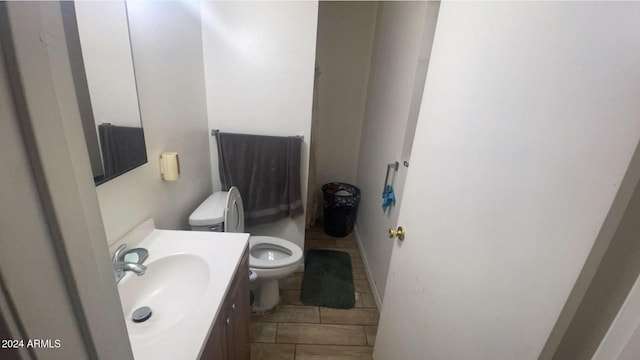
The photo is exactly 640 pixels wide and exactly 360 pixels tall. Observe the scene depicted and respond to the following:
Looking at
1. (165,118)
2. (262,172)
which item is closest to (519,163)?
(165,118)

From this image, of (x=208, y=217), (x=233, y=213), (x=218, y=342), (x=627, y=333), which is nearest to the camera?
(x=627, y=333)

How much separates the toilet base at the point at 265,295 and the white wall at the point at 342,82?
146 cm

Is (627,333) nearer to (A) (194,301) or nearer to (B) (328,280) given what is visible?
(A) (194,301)

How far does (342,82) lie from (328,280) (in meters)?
1.90

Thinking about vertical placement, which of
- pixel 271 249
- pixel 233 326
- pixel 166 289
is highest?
pixel 166 289

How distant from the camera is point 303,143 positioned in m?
1.91

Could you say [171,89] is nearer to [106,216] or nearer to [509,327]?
[106,216]

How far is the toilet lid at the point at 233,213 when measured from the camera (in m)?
1.51

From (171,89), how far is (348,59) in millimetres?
1847

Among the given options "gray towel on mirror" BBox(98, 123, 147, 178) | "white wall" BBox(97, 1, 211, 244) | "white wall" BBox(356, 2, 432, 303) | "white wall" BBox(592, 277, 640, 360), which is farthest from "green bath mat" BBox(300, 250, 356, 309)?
"white wall" BBox(592, 277, 640, 360)

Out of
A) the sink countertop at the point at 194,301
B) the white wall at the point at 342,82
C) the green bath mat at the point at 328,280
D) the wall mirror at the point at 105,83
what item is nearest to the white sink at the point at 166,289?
the sink countertop at the point at 194,301

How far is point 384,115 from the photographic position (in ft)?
6.95

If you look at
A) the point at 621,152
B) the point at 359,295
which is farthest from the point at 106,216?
the point at 359,295

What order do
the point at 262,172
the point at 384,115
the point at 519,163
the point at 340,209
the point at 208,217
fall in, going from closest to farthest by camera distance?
the point at 519,163 < the point at 208,217 < the point at 262,172 < the point at 384,115 < the point at 340,209
